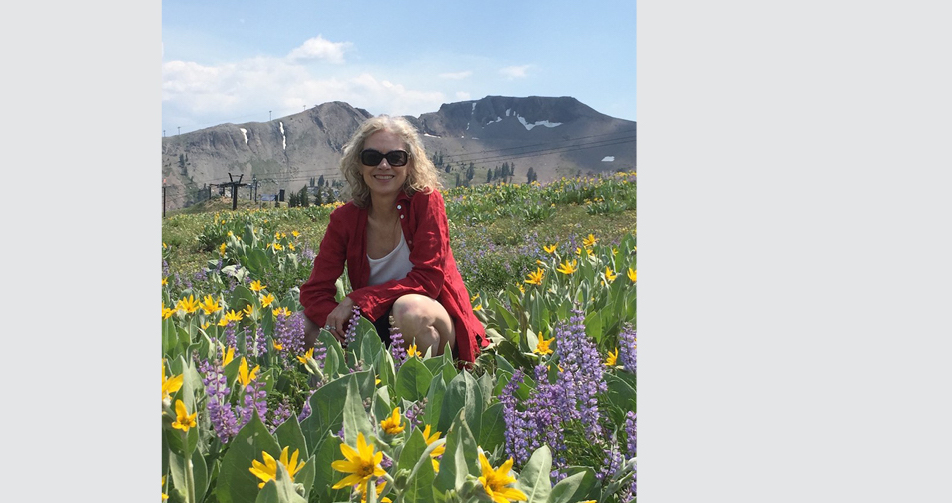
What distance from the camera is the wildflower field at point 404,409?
1258mm

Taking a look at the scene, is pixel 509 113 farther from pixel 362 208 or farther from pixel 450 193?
pixel 450 193

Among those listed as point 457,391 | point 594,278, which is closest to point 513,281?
point 594,278

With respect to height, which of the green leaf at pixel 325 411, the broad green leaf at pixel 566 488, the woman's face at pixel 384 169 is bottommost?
the broad green leaf at pixel 566 488

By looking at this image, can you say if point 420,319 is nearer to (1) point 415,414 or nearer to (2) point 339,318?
(2) point 339,318

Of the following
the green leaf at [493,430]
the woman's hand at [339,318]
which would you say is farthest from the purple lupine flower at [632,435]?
the woman's hand at [339,318]

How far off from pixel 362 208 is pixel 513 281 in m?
2.20

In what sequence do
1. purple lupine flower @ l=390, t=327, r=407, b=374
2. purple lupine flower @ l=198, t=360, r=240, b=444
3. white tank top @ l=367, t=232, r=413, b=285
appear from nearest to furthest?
purple lupine flower @ l=198, t=360, r=240, b=444 → purple lupine flower @ l=390, t=327, r=407, b=374 → white tank top @ l=367, t=232, r=413, b=285

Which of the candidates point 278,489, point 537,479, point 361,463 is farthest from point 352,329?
point 361,463

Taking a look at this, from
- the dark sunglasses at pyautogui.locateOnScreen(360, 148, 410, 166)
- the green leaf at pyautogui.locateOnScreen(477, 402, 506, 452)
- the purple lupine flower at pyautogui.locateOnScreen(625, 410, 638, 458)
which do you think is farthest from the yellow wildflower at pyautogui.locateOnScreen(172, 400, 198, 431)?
the dark sunglasses at pyautogui.locateOnScreen(360, 148, 410, 166)

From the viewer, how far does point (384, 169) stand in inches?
113

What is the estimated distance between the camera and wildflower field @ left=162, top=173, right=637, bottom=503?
126 cm

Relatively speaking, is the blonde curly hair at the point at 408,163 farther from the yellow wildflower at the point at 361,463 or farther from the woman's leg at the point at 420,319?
the yellow wildflower at the point at 361,463

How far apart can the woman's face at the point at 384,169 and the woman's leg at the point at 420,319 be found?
1.53 feet

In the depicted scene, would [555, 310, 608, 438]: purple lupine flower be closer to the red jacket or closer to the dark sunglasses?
the red jacket
